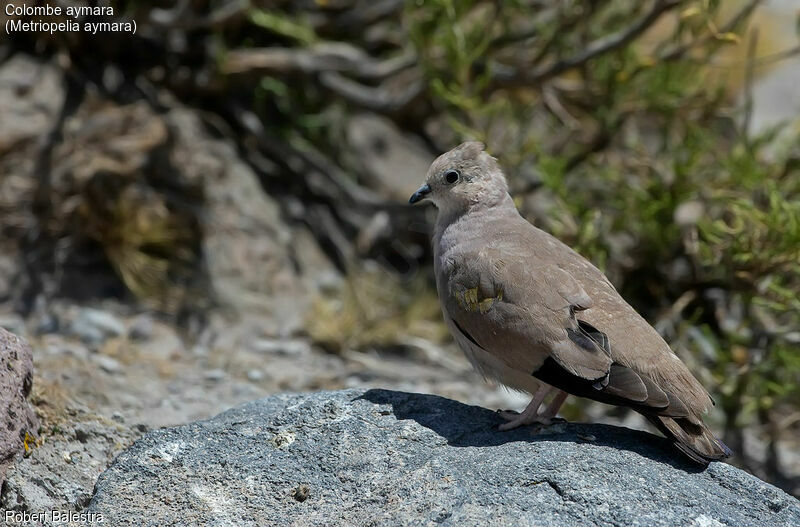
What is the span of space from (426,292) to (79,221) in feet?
10.2

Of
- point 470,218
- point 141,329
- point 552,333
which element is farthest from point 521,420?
point 141,329

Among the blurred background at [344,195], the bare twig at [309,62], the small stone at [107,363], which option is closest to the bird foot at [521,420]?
the blurred background at [344,195]

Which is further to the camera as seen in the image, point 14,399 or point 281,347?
point 281,347

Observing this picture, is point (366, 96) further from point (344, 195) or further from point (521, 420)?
point (521, 420)

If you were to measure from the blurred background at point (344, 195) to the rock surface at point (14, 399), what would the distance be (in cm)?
154

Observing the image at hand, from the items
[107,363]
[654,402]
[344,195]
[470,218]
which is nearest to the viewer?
[654,402]

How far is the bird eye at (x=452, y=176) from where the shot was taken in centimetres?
561

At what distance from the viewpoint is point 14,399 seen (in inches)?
166

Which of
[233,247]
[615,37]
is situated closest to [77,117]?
[233,247]

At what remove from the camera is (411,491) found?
13.2 feet

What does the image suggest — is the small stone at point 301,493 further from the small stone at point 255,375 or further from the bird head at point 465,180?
the small stone at point 255,375

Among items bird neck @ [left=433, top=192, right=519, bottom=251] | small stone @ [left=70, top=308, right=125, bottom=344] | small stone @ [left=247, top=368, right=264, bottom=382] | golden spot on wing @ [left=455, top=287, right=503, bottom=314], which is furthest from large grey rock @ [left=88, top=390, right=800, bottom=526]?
small stone @ [left=70, top=308, right=125, bottom=344]

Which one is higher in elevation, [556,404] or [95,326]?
[556,404]

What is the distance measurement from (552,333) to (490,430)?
0.58m
